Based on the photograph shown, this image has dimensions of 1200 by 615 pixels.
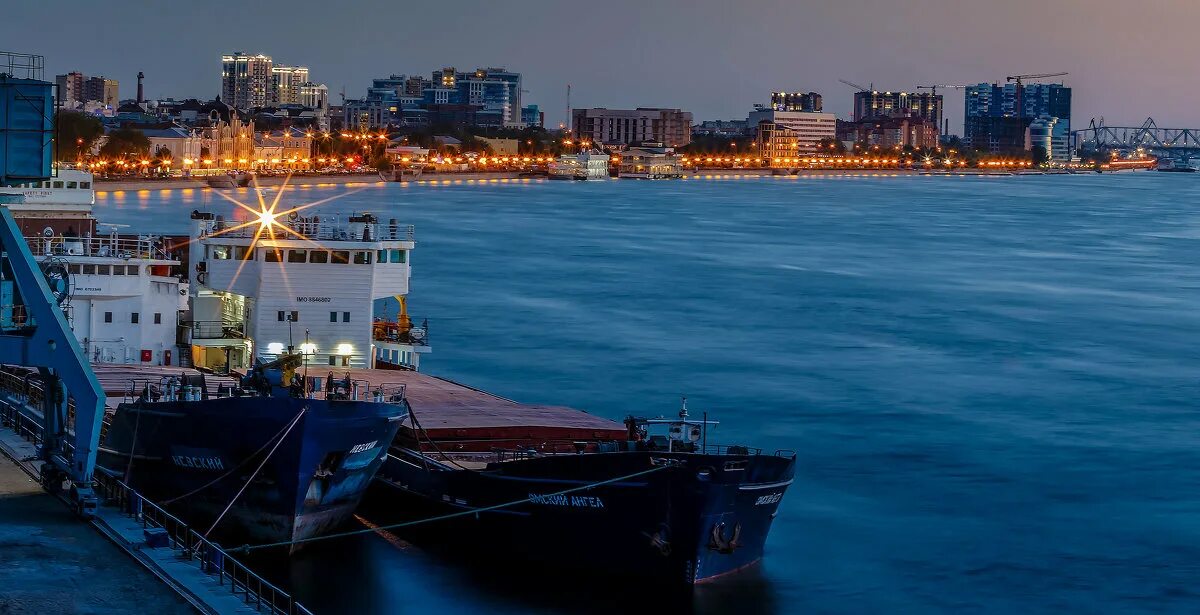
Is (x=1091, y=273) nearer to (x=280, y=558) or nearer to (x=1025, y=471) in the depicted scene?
(x=1025, y=471)

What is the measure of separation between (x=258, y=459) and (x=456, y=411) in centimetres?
427

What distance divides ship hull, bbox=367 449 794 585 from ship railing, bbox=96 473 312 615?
287cm

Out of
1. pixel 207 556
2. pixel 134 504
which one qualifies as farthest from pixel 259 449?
pixel 207 556

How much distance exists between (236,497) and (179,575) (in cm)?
411

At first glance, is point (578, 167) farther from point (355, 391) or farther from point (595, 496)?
point (595, 496)

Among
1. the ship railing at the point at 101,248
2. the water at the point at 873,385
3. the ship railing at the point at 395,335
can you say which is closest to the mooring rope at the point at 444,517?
the water at the point at 873,385

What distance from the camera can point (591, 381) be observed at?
34719 millimetres

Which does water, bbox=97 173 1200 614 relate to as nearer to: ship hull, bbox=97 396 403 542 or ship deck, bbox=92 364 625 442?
ship hull, bbox=97 396 403 542

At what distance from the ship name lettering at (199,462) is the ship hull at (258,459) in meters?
0.01

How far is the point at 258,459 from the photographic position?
53.8ft

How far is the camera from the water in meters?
18.5

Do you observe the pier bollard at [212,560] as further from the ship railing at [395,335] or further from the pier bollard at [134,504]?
the ship railing at [395,335]

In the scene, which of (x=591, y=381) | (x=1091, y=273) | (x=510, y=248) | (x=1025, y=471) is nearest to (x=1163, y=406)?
(x=1025, y=471)

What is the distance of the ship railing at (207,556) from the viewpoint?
40.8 ft
